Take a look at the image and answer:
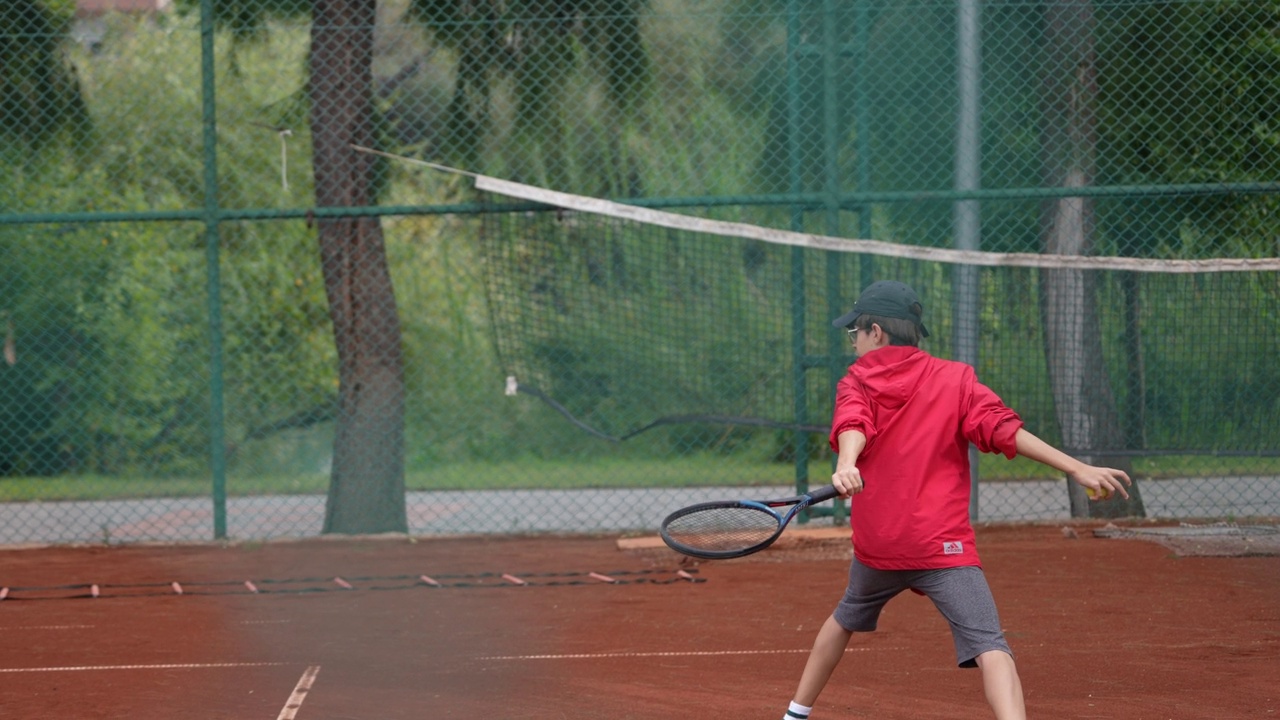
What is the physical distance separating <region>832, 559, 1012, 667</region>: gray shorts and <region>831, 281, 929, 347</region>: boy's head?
26.6 inches

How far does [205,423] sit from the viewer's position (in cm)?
1634

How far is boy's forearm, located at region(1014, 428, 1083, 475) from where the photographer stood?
356 cm

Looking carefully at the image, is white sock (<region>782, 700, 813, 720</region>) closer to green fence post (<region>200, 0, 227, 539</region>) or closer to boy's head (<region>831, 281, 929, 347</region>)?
boy's head (<region>831, 281, 929, 347</region>)

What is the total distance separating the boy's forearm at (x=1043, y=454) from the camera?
3.56 m

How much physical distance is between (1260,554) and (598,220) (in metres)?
4.22

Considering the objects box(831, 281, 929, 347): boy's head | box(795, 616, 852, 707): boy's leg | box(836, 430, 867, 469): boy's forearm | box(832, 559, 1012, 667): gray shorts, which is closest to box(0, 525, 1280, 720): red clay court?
box(795, 616, 852, 707): boy's leg

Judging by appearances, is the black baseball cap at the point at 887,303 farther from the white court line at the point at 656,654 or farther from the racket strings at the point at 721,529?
the white court line at the point at 656,654

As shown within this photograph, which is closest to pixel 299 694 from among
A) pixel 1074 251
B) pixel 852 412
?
pixel 852 412

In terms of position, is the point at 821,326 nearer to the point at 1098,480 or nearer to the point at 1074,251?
the point at 1074,251

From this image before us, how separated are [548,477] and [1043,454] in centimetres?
1071

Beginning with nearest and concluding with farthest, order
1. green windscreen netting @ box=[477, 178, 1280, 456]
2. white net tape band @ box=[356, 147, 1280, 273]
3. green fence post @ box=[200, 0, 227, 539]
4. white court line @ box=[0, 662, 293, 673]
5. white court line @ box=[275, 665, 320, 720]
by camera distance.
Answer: white court line @ box=[275, 665, 320, 720] → white court line @ box=[0, 662, 293, 673] → white net tape band @ box=[356, 147, 1280, 273] → green windscreen netting @ box=[477, 178, 1280, 456] → green fence post @ box=[200, 0, 227, 539]

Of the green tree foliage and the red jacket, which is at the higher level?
the green tree foliage

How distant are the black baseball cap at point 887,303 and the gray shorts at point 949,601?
2.32ft

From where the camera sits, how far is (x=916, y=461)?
3.74 meters
